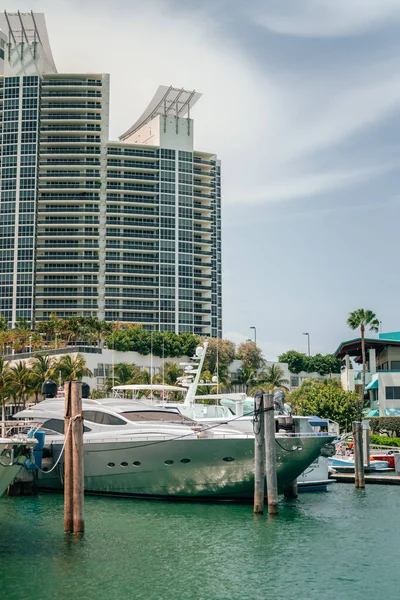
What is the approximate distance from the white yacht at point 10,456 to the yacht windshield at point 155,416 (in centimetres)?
928

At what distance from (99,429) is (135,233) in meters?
96.1

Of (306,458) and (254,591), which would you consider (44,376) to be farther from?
(254,591)

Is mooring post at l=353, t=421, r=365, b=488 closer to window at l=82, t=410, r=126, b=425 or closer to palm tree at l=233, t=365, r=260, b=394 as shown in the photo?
window at l=82, t=410, r=126, b=425

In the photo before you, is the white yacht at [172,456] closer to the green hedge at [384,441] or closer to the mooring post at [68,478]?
the mooring post at [68,478]

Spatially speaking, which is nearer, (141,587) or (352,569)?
(141,587)

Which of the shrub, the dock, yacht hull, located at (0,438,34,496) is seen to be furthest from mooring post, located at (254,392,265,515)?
the shrub

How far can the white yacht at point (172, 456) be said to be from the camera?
26734 mm

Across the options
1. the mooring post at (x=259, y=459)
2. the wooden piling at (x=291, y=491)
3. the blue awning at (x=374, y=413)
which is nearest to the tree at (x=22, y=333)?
the blue awning at (x=374, y=413)

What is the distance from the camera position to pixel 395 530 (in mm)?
23359

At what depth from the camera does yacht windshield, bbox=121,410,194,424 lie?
30142 mm

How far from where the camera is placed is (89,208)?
123125 millimetres

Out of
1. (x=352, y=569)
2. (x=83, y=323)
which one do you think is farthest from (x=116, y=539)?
(x=83, y=323)

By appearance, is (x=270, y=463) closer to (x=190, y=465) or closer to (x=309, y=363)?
(x=190, y=465)

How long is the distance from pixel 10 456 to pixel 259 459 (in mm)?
7976
